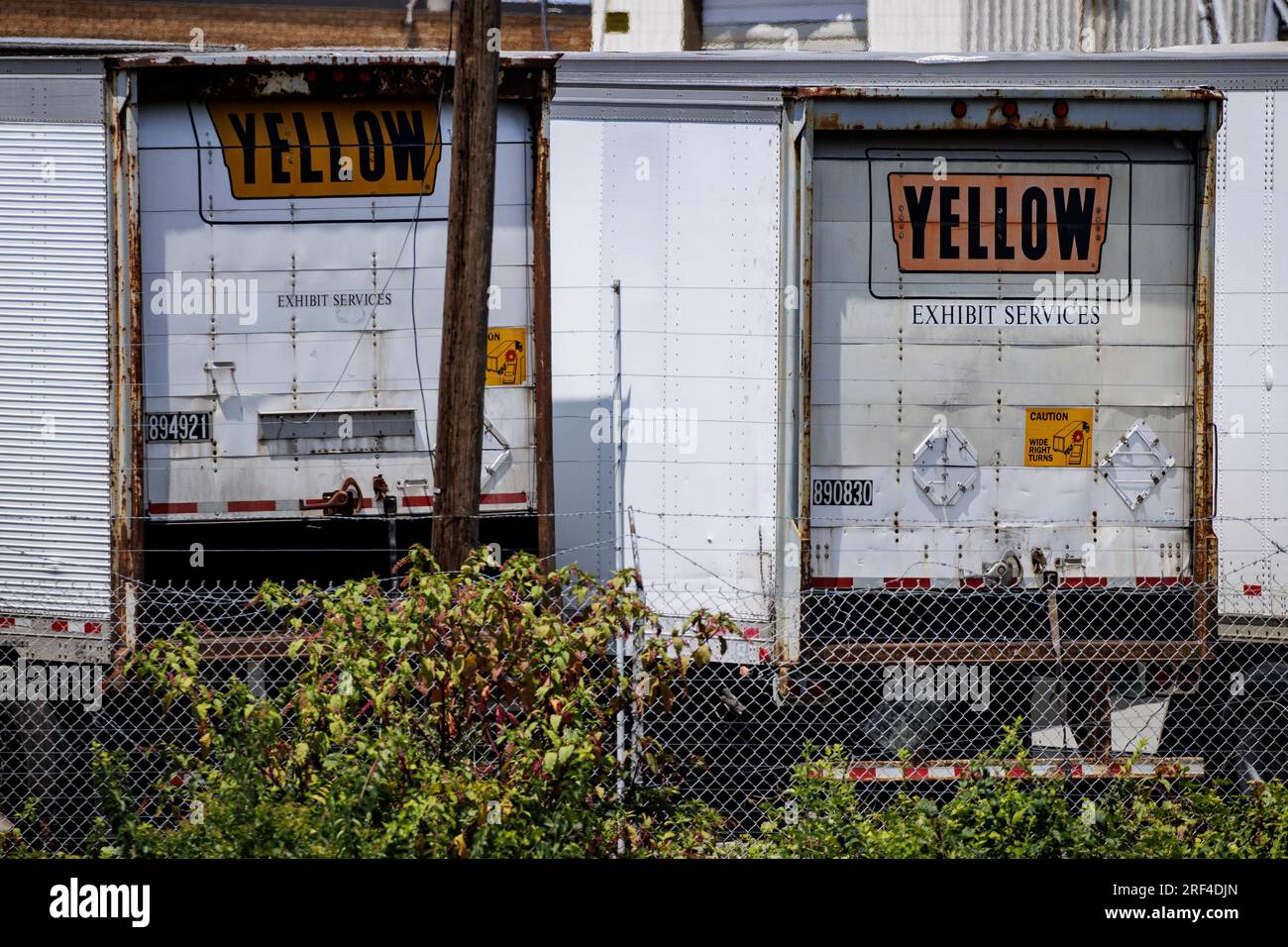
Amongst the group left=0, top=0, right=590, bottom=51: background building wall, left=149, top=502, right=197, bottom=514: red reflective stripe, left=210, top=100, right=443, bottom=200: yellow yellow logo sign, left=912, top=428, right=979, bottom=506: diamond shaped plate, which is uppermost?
left=0, top=0, right=590, bottom=51: background building wall

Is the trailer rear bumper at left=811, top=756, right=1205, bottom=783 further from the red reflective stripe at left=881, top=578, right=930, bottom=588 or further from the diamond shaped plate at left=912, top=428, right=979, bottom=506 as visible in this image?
the diamond shaped plate at left=912, top=428, right=979, bottom=506

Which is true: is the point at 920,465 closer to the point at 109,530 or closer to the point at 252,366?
the point at 252,366

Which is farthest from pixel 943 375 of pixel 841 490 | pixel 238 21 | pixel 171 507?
pixel 238 21

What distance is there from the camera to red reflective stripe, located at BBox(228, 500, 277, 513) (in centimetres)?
834

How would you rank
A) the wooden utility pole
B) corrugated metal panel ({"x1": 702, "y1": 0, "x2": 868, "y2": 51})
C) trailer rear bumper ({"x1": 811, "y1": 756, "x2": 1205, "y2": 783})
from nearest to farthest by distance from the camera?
trailer rear bumper ({"x1": 811, "y1": 756, "x2": 1205, "y2": 783}) → the wooden utility pole → corrugated metal panel ({"x1": 702, "y1": 0, "x2": 868, "y2": 51})

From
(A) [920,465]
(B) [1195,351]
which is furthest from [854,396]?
(B) [1195,351]

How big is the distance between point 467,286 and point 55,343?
290 centimetres

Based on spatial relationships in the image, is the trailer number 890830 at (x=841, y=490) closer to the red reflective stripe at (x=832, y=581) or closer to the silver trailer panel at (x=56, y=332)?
the red reflective stripe at (x=832, y=581)

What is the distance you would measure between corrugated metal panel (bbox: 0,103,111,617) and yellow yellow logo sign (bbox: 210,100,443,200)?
32.1 inches

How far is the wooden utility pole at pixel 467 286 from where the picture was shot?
6.79m

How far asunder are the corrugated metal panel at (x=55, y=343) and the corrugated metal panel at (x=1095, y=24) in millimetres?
11776

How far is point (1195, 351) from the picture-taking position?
7.97 m

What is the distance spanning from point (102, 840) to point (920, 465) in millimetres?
5046

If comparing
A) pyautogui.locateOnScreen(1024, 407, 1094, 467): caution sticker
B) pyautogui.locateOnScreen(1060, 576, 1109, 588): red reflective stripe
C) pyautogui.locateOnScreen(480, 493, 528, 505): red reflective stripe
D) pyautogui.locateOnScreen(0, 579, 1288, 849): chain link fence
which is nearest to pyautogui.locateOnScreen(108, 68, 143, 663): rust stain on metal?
pyautogui.locateOnScreen(0, 579, 1288, 849): chain link fence
